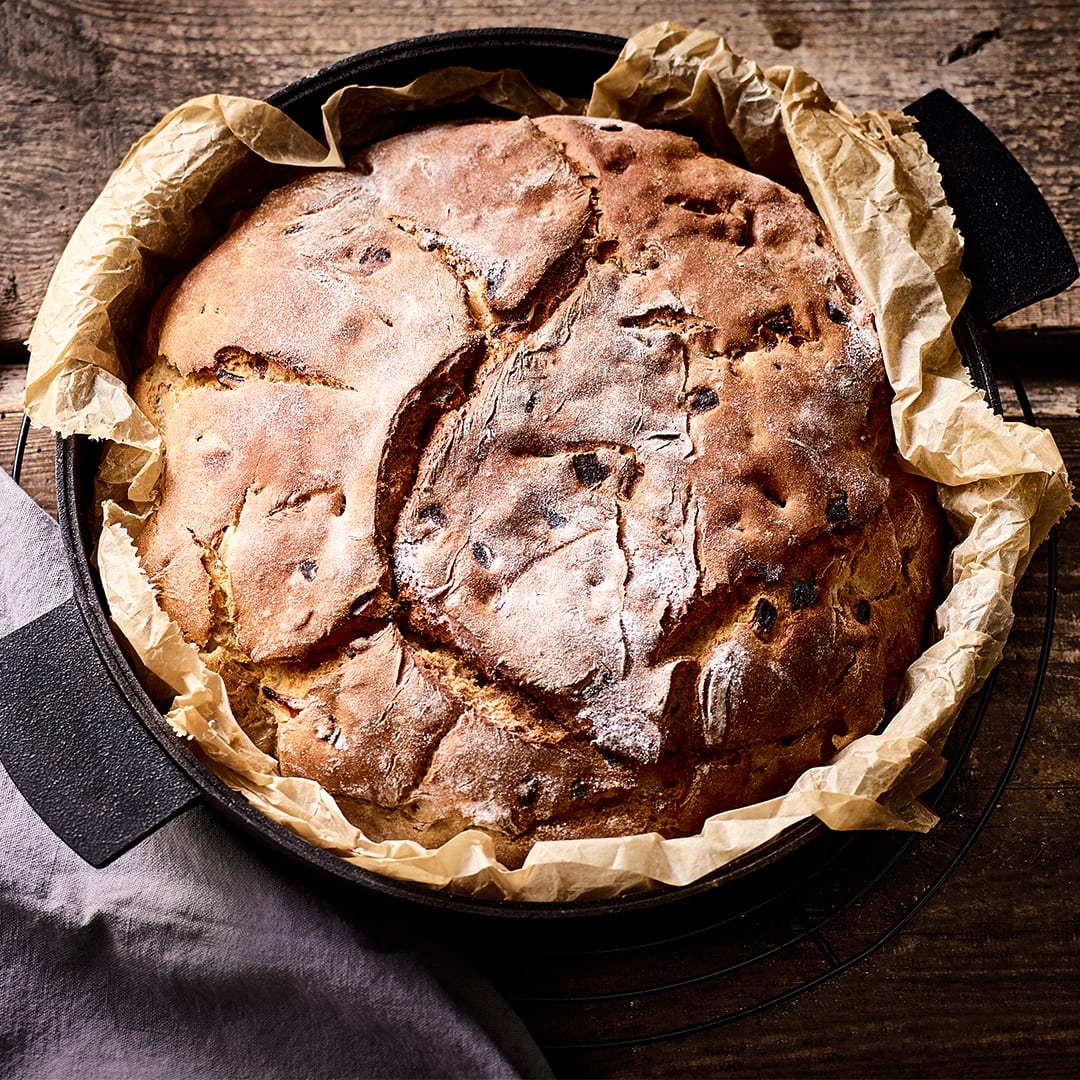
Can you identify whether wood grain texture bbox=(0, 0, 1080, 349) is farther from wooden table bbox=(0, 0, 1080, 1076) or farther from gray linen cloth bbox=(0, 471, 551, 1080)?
gray linen cloth bbox=(0, 471, 551, 1080)

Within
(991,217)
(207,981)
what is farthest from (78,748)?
(991,217)

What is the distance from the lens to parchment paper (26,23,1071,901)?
4.44 ft

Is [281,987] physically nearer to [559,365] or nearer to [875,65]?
[559,365]

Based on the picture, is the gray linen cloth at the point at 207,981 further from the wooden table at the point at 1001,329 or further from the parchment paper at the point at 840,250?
the parchment paper at the point at 840,250

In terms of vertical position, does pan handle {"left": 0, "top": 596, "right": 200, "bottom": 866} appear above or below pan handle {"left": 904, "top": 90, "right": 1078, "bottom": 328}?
below

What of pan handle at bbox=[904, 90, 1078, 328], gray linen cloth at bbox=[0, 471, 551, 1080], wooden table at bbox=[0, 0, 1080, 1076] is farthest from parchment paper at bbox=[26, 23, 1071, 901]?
wooden table at bbox=[0, 0, 1080, 1076]

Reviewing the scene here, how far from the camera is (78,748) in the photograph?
136cm

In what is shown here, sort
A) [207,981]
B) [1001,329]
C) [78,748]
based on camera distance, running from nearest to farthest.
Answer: [78,748], [207,981], [1001,329]

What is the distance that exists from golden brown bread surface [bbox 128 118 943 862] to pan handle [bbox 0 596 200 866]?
124 millimetres

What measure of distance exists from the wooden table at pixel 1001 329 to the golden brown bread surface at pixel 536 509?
17.9 inches

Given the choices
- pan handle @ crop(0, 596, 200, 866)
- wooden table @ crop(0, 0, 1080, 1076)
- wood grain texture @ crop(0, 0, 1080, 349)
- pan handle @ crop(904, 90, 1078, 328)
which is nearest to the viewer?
pan handle @ crop(0, 596, 200, 866)

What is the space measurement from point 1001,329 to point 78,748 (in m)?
1.63

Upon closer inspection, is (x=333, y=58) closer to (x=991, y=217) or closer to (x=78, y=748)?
(x=991, y=217)

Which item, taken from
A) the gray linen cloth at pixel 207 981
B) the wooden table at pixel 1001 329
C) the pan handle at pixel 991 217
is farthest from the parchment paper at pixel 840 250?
the wooden table at pixel 1001 329
